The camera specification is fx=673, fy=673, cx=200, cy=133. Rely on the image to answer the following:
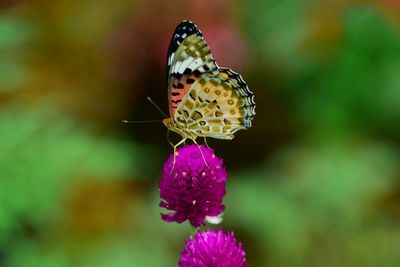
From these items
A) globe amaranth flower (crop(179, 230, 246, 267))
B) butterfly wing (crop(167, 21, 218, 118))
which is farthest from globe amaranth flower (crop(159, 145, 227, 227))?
butterfly wing (crop(167, 21, 218, 118))

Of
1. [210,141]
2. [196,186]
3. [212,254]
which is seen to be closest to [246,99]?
[196,186]

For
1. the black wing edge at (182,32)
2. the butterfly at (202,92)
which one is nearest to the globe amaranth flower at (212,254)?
Answer: the butterfly at (202,92)

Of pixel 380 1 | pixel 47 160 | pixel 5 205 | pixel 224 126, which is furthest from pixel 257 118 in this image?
pixel 224 126

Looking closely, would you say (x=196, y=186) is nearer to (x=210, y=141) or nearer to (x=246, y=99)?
(x=246, y=99)

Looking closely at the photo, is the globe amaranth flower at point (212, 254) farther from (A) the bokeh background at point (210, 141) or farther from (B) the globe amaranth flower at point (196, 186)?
(A) the bokeh background at point (210, 141)

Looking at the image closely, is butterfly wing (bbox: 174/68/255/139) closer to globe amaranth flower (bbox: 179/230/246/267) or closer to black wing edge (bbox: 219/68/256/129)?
black wing edge (bbox: 219/68/256/129)

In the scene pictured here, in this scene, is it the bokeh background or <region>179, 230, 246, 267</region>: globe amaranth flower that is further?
the bokeh background
